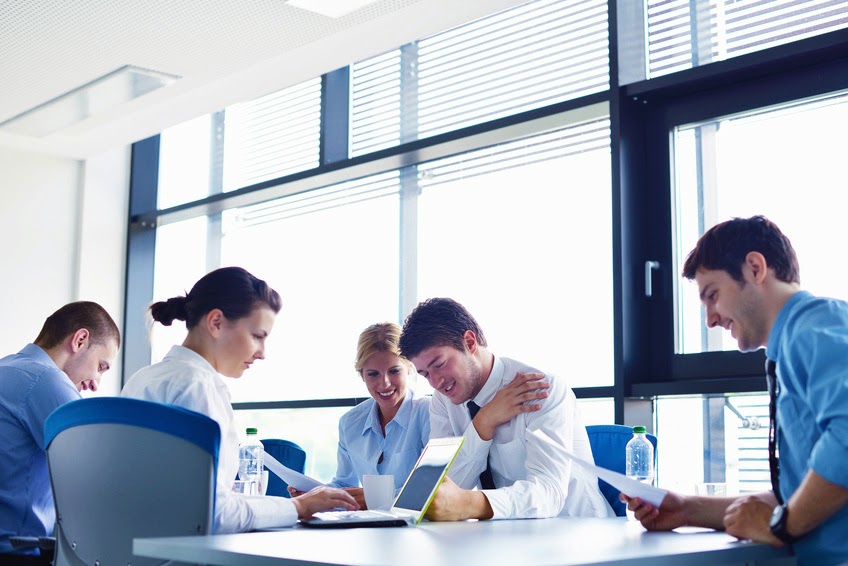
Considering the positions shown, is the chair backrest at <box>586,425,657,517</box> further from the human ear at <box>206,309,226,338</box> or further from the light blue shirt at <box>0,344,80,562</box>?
the light blue shirt at <box>0,344,80,562</box>

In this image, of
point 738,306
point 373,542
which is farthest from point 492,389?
point 373,542

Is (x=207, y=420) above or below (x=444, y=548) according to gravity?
above

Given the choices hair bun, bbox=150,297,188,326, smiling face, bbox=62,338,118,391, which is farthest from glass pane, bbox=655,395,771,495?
smiling face, bbox=62,338,118,391

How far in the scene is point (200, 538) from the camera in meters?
1.75

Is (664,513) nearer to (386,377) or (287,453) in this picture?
(386,377)

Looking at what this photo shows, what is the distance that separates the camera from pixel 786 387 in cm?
192

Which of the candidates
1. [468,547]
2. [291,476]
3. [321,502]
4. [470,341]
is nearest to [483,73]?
[470,341]

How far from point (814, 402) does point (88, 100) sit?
4.40 m

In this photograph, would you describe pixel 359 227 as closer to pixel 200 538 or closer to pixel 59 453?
pixel 59 453

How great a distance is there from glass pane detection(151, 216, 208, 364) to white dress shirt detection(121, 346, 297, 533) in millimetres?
3641

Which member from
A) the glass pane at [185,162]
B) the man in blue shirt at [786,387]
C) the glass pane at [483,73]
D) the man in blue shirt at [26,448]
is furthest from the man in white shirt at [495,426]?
the glass pane at [185,162]

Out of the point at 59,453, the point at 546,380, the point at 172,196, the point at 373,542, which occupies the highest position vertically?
the point at 172,196

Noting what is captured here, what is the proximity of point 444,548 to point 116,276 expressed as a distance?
5.19 m

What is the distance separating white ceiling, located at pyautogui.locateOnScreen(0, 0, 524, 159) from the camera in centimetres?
403
